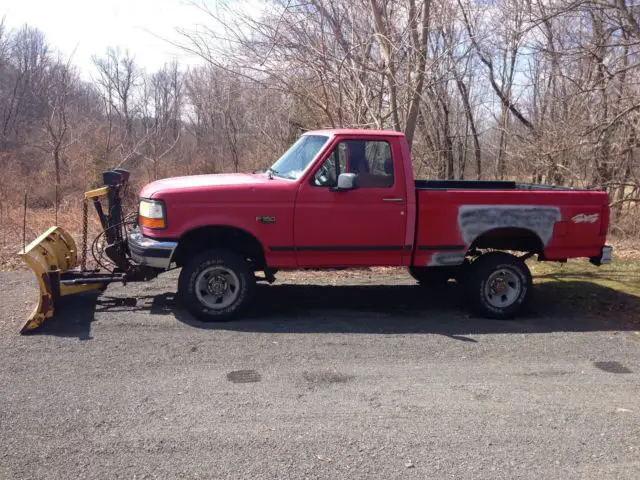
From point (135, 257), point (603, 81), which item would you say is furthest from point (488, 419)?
point (603, 81)

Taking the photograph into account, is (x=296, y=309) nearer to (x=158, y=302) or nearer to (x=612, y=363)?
(x=158, y=302)

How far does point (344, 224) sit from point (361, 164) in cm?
72

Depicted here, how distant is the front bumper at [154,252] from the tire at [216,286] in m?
0.28

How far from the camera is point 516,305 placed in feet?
22.5

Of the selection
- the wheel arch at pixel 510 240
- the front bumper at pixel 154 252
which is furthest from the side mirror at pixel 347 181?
the front bumper at pixel 154 252

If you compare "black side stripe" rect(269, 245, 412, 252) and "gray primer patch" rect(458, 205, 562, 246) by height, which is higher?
"gray primer patch" rect(458, 205, 562, 246)

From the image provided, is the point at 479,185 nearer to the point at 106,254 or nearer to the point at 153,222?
the point at 153,222

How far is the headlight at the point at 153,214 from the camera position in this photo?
602 cm

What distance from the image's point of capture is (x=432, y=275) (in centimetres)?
798

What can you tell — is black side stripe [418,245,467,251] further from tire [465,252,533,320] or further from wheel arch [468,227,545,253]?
tire [465,252,533,320]

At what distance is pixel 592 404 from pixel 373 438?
1.90 m

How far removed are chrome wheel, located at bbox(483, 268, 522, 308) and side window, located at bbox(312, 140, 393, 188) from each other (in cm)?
176

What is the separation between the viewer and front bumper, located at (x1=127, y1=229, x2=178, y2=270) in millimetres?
6008

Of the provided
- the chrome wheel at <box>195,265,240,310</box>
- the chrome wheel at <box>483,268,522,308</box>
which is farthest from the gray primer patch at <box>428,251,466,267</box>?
the chrome wheel at <box>195,265,240,310</box>
